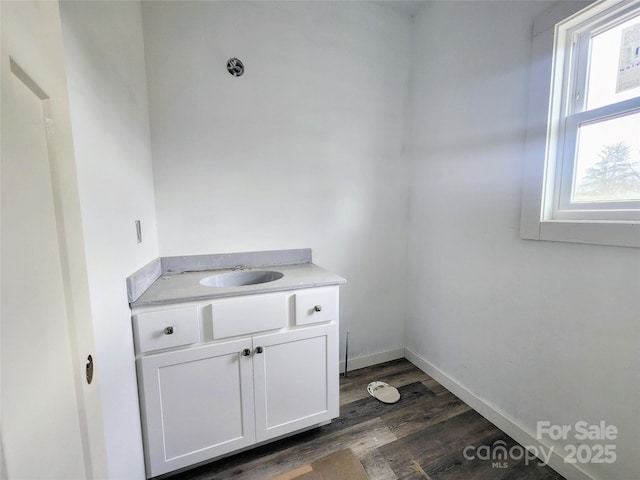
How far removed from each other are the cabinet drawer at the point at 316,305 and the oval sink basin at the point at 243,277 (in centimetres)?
29

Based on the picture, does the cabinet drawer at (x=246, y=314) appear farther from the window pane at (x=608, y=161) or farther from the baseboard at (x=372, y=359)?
the window pane at (x=608, y=161)

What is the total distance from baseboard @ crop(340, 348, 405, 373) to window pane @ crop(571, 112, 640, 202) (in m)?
1.59

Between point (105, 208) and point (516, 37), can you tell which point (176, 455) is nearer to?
point (105, 208)

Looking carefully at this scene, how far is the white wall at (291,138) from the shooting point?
5.03 ft

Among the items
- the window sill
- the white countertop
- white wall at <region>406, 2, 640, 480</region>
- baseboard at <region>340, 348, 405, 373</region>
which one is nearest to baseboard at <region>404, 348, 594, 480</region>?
white wall at <region>406, 2, 640, 480</region>

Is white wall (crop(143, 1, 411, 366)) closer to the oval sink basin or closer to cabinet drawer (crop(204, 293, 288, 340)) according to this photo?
the oval sink basin

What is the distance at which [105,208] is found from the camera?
0.90 m

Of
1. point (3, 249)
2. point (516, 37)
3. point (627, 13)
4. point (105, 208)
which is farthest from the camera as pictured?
point (516, 37)

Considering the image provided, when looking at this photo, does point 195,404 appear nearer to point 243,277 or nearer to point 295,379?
point 295,379

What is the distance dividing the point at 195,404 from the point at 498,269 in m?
1.66

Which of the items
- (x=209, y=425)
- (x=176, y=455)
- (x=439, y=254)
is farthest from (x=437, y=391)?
(x=176, y=455)

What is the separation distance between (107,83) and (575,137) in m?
1.91

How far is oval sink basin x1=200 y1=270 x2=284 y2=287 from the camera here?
154 centimetres

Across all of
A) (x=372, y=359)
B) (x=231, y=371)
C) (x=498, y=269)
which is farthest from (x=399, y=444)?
(x=498, y=269)
